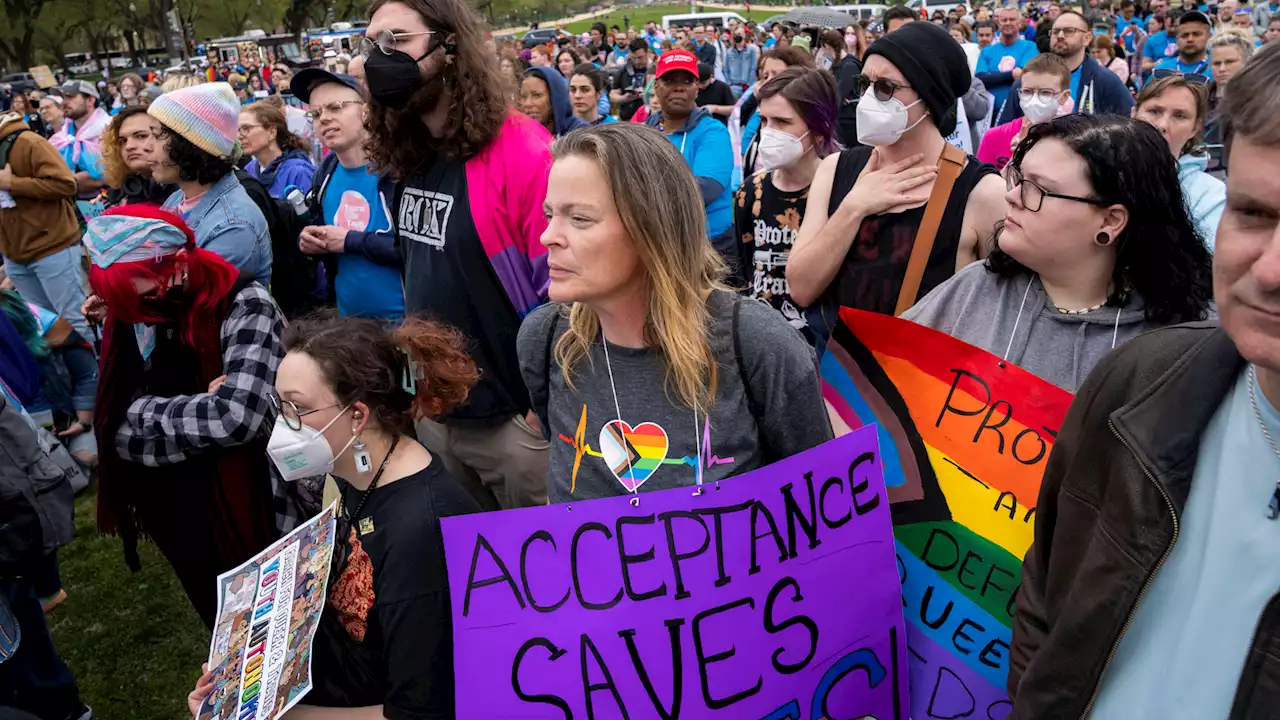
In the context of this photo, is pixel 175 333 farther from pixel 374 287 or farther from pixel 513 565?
pixel 513 565

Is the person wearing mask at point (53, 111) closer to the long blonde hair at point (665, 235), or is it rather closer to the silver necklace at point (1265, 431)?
the long blonde hair at point (665, 235)

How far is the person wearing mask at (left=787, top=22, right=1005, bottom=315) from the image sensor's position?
256cm

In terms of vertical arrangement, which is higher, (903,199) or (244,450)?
(903,199)

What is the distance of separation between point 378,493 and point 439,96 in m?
1.51

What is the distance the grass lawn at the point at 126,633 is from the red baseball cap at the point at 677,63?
3.87 m

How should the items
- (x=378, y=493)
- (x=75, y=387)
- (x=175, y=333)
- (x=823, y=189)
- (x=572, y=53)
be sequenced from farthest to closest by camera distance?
1. (x=572, y=53)
2. (x=75, y=387)
3. (x=175, y=333)
4. (x=823, y=189)
5. (x=378, y=493)

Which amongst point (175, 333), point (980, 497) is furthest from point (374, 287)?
point (980, 497)

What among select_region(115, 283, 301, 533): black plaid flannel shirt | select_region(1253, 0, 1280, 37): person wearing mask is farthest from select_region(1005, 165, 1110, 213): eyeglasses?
select_region(1253, 0, 1280, 37): person wearing mask

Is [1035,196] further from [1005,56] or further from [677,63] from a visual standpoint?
[1005,56]

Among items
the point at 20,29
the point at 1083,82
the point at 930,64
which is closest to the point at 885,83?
the point at 930,64

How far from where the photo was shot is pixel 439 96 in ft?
10.2

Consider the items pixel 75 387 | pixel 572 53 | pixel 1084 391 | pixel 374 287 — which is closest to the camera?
pixel 1084 391

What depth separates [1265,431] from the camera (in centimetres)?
116

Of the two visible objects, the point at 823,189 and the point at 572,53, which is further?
the point at 572,53
